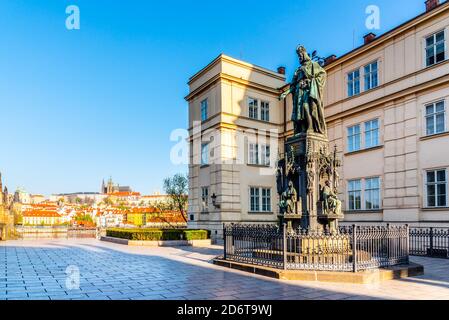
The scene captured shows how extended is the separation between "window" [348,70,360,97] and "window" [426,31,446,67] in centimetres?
479

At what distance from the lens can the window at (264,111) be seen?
97.7 ft

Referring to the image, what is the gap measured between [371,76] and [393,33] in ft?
9.20

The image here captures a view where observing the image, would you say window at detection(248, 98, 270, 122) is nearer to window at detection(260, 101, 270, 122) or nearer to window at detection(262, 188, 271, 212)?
window at detection(260, 101, 270, 122)

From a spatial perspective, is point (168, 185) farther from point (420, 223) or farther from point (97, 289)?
point (97, 289)

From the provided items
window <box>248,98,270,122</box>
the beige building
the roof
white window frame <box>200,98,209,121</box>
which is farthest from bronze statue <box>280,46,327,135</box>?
the roof

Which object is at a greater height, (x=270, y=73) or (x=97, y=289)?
(x=270, y=73)

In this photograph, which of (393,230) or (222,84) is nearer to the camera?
(393,230)

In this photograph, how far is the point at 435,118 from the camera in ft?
62.4

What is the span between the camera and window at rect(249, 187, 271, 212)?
2806 cm

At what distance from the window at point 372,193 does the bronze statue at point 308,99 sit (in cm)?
1023

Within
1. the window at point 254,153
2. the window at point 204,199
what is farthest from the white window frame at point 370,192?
the window at point 204,199
